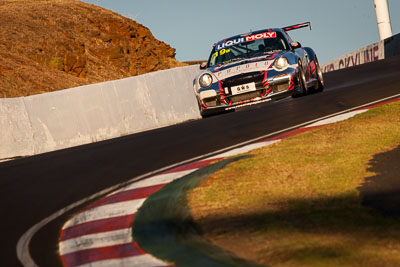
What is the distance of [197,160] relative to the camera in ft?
26.9

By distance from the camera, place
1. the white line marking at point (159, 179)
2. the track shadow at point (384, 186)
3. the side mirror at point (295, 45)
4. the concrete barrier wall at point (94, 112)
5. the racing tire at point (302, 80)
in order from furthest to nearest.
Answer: the concrete barrier wall at point (94, 112)
the side mirror at point (295, 45)
the racing tire at point (302, 80)
the white line marking at point (159, 179)
the track shadow at point (384, 186)

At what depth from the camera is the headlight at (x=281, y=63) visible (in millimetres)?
11273

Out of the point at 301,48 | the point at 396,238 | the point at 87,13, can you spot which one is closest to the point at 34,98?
the point at 301,48

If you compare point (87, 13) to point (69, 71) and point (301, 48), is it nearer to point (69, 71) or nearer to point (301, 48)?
point (69, 71)

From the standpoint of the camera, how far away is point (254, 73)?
37.1 feet

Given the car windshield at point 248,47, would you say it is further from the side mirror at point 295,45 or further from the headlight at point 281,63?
the headlight at point 281,63

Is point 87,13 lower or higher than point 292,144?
higher

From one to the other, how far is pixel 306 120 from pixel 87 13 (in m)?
38.5

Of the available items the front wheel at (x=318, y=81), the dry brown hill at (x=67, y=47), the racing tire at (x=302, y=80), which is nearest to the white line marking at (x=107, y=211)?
the racing tire at (x=302, y=80)

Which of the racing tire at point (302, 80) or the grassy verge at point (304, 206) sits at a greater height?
the racing tire at point (302, 80)

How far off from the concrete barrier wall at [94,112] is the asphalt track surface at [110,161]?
9.17ft

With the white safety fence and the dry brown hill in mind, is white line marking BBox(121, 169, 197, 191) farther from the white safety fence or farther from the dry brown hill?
the white safety fence

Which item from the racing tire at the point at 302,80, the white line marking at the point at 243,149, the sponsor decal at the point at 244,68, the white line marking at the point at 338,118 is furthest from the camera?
the racing tire at the point at 302,80

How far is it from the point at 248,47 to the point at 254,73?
1176mm
